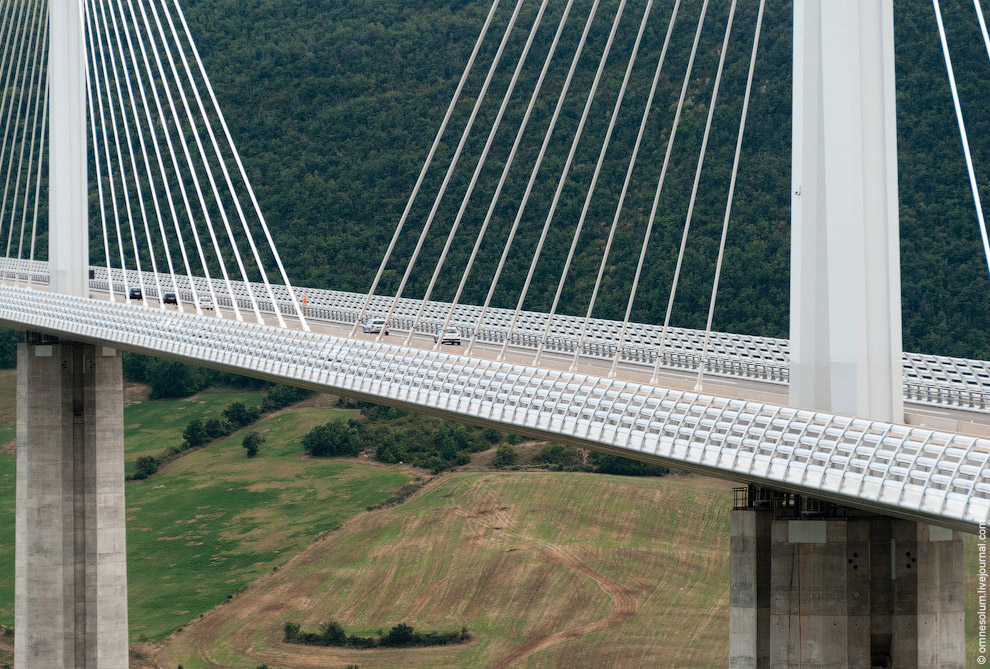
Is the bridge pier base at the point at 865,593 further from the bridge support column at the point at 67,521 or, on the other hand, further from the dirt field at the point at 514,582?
the dirt field at the point at 514,582

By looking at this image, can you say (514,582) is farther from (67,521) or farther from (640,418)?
(640,418)

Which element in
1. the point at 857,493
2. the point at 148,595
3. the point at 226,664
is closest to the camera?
the point at 857,493

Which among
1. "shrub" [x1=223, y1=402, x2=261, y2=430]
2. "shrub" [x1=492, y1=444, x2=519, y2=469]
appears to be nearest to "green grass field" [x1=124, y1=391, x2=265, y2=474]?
"shrub" [x1=223, y1=402, x2=261, y2=430]

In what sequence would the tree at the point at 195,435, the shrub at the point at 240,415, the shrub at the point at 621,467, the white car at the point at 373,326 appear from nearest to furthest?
the white car at the point at 373,326, the shrub at the point at 621,467, the tree at the point at 195,435, the shrub at the point at 240,415

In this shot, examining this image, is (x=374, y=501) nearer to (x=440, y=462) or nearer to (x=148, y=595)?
(x=440, y=462)

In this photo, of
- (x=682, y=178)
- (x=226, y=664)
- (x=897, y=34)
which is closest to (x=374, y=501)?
(x=226, y=664)

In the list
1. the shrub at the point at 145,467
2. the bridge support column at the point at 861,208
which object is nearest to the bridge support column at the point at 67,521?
the bridge support column at the point at 861,208
